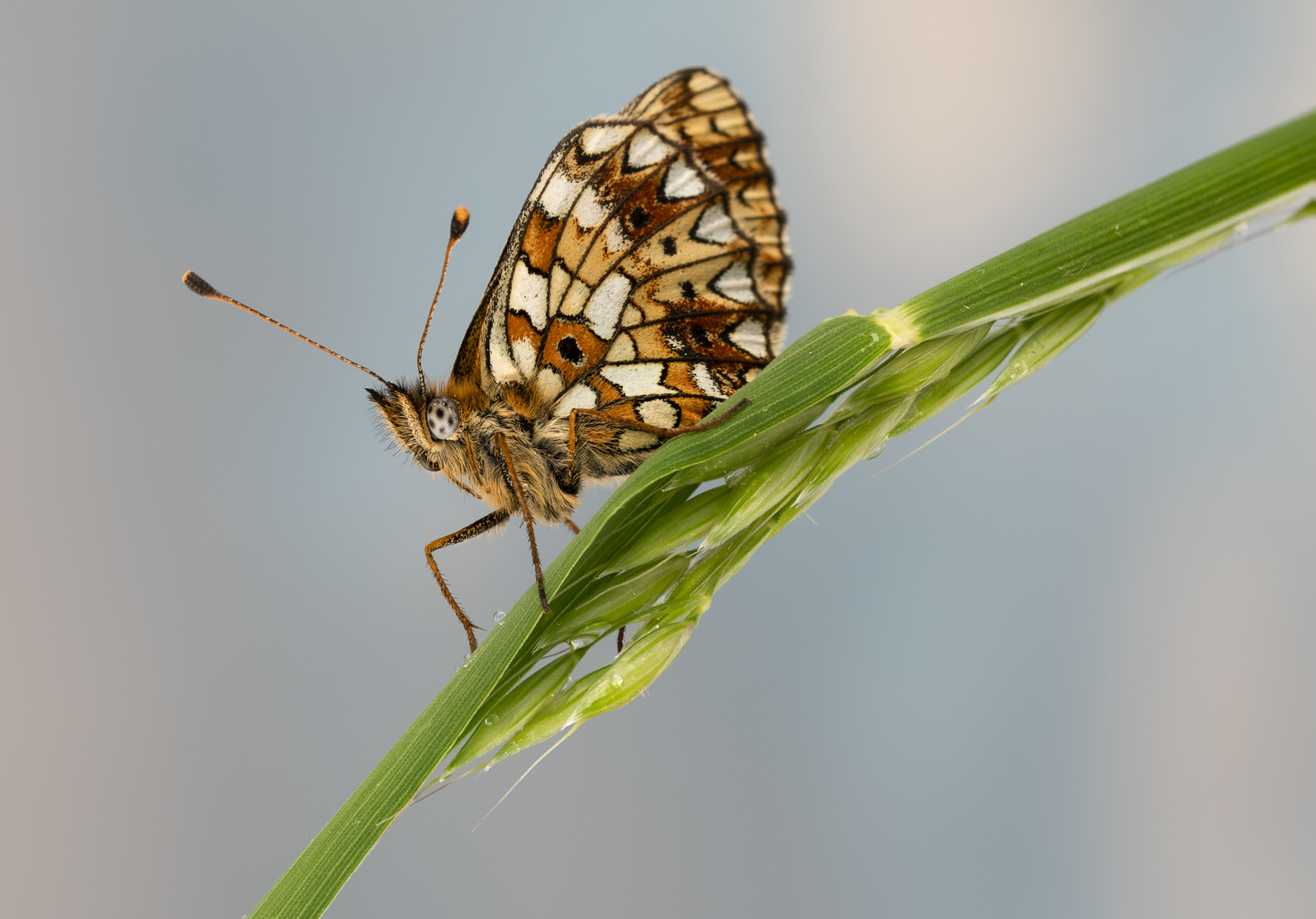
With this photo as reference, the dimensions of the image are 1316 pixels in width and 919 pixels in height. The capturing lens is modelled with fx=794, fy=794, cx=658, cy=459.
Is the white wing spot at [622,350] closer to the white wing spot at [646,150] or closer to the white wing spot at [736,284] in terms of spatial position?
the white wing spot at [736,284]

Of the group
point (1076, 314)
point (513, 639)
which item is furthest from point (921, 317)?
point (513, 639)

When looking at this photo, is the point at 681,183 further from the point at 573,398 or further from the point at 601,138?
the point at 573,398

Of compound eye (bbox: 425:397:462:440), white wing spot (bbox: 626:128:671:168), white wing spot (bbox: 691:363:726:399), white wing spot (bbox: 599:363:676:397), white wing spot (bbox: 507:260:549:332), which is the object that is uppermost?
white wing spot (bbox: 626:128:671:168)

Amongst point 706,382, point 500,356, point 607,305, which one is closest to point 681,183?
point 607,305

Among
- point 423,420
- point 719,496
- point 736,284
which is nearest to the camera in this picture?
point 719,496

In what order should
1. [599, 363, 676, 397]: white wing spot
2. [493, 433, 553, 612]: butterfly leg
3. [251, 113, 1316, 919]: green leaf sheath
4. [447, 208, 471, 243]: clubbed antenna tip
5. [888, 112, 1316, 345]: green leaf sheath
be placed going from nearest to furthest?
[888, 112, 1316, 345]: green leaf sheath → [251, 113, 1316, 919]: green leaf sheath → [493, 433, 553, 612]: butterfly leg → [447, 208, 471, 243]: clubbed antenna tip → [599, 363, 676, 397]: white wing spot

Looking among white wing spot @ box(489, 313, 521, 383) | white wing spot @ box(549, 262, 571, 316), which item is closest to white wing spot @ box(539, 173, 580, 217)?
white wing spot @ box(549, 262, 571, 316)

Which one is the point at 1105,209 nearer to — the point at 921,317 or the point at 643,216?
the point at 921,317

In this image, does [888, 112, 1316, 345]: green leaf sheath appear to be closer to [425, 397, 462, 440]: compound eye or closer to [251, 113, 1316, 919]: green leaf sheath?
[251, 113, 1316, 919]: green leaf sheath
